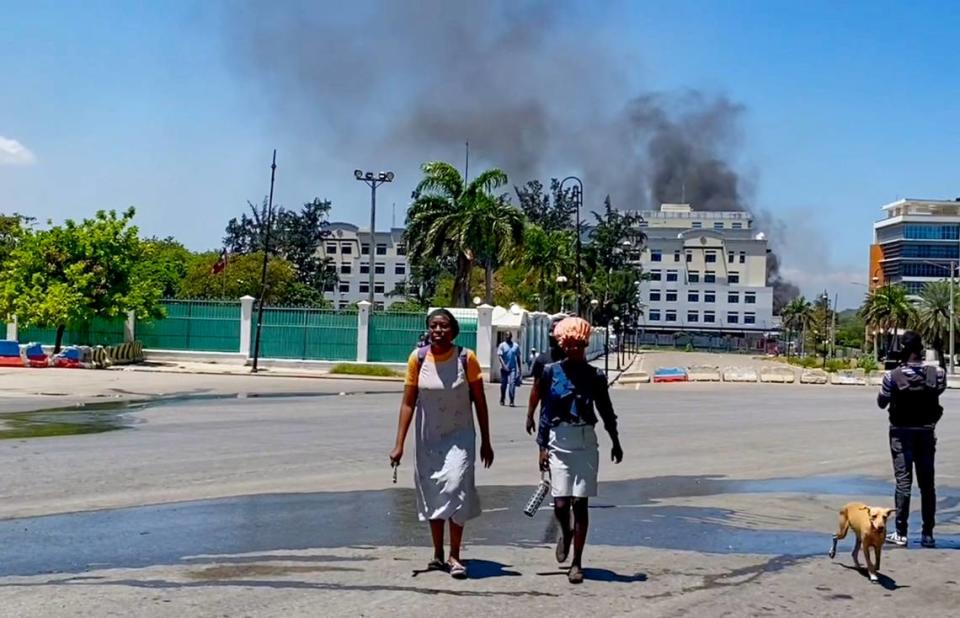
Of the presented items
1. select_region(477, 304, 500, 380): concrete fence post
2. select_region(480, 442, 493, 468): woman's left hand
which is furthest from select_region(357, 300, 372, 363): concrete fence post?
select_region(480, 442, 493, 468): woman's left hand

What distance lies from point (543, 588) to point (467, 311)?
38.7 m

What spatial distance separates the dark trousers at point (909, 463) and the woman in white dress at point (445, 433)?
3.88m

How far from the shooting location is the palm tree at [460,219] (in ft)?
166

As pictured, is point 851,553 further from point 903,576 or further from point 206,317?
point 206,317

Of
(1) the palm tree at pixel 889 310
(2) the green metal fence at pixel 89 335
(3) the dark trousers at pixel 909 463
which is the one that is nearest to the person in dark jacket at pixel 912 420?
(3) the dark trousers at pixel 909 463

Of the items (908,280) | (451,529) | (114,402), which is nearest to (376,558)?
(451,529)

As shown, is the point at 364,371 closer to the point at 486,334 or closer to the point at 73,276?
the point at 486,334

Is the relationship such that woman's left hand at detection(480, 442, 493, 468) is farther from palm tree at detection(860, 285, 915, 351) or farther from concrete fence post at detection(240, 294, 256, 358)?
palm tree at detection(860, 285, 915, 351)

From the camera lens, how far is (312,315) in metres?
45.9

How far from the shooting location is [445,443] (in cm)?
721

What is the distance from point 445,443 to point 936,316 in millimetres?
95730

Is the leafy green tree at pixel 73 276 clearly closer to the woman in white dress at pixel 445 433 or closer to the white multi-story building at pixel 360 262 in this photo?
the woman in white dress at pixel 445 433

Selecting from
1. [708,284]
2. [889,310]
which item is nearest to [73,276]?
[889,310]

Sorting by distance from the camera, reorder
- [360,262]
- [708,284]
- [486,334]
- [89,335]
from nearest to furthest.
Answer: [486,334] → [89,335] → [360,262] → [708,284]
